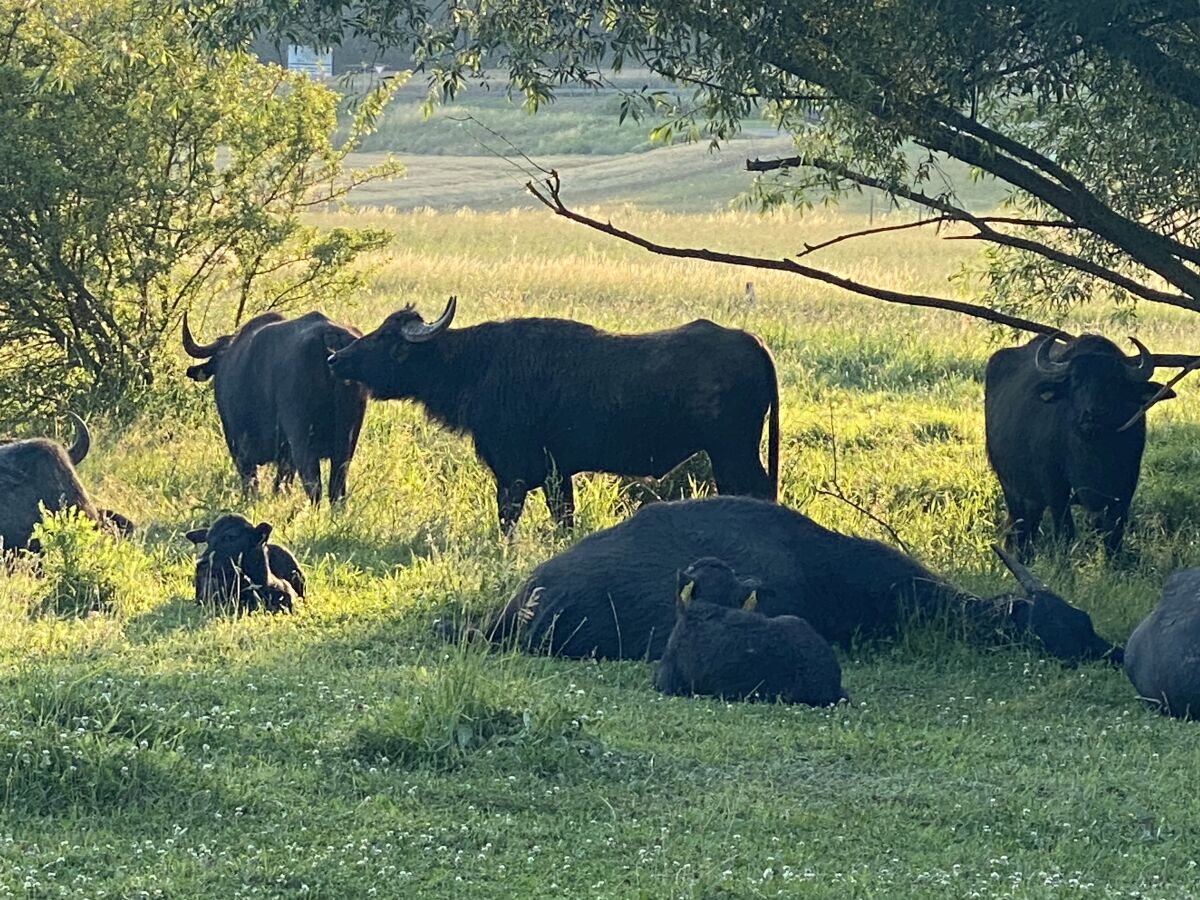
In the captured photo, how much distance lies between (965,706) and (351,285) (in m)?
12.1

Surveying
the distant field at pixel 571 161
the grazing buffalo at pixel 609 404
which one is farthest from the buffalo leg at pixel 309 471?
the distant field at pixel 571 161

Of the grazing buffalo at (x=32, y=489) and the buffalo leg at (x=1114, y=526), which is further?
the buffalo leg at (x=1114, y=526)

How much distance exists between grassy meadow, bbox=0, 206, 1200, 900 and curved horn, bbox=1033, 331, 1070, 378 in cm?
118

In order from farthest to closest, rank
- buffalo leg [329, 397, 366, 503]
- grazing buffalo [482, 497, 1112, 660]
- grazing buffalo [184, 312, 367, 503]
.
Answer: buffalo leg [329, 397, 366, 503]
grazing buffalo [184, 312, 367, 503]
grazing buffalo [482, 497, 1112, 660]

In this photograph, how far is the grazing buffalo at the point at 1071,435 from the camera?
12.5 metres

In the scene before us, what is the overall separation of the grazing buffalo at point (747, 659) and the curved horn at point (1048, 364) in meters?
4.60

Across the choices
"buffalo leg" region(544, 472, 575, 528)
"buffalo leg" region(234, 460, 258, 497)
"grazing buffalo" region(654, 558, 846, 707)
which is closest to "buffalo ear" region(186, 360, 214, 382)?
"buffalo leg" region(234, 460, 258, 497)

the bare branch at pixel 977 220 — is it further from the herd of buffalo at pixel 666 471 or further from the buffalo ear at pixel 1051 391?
the buffalo ear at pixel 1051 391

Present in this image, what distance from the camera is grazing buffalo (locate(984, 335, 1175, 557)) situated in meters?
12.5

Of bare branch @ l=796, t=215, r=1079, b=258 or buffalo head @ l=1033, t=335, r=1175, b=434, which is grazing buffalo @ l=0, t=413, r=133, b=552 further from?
buffalo head @ l=1033, t=335, r=1175, b=434

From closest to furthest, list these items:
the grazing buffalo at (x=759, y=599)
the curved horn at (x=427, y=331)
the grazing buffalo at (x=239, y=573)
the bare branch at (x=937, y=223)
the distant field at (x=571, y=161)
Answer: the grazing buffalo at (x=759, y=599), the grazing buffalo at (x=239, y=573), the bare branch at (x=937, y=223), the curved horn at (x=427, y=331), the distant field at (x=571, y=161)

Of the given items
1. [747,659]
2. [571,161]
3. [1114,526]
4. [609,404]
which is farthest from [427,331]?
[571,161]

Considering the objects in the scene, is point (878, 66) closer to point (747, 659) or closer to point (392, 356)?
point (747, 659)

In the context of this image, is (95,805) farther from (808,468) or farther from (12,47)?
(12,47)
